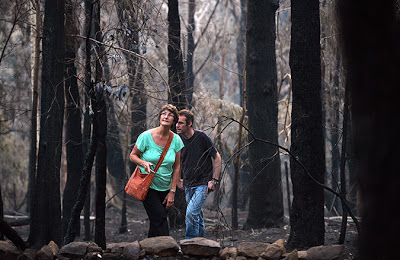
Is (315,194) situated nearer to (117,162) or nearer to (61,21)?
(61,21)

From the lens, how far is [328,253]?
19.6 feet

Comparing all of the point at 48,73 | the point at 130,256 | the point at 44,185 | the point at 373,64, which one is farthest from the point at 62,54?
the point at 373,64

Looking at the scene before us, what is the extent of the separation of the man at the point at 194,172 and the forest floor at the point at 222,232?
11.5 inches

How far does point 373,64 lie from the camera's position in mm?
2139

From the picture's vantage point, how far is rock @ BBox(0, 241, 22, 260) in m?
5.93

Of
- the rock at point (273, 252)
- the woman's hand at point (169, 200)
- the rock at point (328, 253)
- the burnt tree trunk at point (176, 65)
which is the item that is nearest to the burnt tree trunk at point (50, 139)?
the woman's hand at point (169, 200)

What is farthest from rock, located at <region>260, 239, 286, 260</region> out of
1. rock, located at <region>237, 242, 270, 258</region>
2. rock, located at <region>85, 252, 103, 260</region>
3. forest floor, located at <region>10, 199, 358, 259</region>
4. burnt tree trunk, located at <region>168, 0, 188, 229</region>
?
burnt tree trunk, located at <region>168, 0, 188, 229</region>

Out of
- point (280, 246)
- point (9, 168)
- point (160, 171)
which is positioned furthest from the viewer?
point (9, 168)

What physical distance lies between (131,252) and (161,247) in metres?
0.35

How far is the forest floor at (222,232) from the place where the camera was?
26.1 feet

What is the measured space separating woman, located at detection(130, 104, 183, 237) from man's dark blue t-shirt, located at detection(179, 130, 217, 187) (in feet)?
1.70

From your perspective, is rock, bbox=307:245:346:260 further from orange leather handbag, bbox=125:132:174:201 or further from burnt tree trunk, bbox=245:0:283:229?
burnt tree trunk, bbox=245:0:283:229

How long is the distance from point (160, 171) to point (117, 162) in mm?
14251

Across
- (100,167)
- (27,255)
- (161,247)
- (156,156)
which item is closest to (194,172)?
(156,156)
